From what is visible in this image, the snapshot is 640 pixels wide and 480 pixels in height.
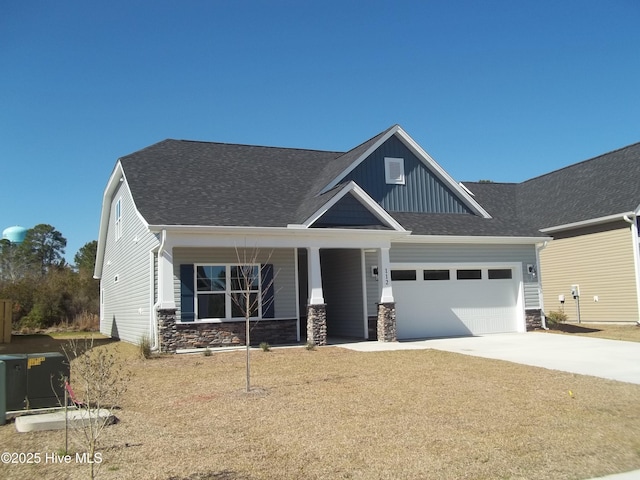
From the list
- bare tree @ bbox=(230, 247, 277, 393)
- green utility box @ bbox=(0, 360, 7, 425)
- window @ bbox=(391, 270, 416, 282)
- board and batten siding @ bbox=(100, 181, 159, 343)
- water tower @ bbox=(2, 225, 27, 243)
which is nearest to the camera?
green utility box @ bbox=(0, 360, 7, 425)

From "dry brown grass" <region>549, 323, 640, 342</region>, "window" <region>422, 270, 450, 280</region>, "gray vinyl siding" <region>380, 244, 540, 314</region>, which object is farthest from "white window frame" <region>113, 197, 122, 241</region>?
"dry brown grass" <region>549, 323, 640, 342</region>

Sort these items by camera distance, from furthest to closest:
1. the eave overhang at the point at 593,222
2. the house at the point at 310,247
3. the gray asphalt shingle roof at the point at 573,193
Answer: the gray asphalt shingle roof at the point at 573,193, the eave overhang at the point at 593,222, the house at the point at 310,247

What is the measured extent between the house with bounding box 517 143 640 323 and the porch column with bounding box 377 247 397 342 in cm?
980

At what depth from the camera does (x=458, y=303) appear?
65.4ft

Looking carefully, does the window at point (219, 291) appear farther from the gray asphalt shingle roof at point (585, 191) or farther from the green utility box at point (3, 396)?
the gray asphalt shingle roof at point (585, 191)

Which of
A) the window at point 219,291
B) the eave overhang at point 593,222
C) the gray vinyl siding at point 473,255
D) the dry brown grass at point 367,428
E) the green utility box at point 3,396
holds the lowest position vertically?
the dry brown grass at point 367,428

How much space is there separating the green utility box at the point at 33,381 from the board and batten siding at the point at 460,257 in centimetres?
1152

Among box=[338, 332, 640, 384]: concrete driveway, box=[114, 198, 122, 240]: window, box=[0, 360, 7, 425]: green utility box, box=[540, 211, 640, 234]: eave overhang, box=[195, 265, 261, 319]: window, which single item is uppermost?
box=[114, 198, 122, 240]: window

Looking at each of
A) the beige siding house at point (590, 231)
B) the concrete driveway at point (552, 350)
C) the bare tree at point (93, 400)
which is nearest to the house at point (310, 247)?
the concrete driveway at point (552, 350)

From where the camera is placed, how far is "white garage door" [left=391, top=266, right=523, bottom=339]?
1928 cm

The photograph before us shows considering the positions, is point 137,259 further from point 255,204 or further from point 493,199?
point 493,199

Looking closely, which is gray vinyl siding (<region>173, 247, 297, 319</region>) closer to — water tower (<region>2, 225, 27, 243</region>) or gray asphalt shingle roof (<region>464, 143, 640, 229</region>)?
gray asphalt shingle roof (<region>464, 143, 640, 229</region>)

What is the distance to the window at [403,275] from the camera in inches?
754

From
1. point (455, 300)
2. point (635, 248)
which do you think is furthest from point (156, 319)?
point (635, 248)
